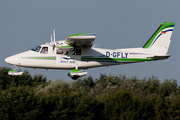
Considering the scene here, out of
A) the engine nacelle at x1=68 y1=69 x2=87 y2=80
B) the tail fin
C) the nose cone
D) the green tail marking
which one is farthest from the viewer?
the green tail marking

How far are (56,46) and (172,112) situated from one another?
53.3 ft

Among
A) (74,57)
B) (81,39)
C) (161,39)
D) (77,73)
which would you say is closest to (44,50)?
(74,57)

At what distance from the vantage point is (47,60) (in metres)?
24.2

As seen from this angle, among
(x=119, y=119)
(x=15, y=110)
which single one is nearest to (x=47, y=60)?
(x=15, y=110)

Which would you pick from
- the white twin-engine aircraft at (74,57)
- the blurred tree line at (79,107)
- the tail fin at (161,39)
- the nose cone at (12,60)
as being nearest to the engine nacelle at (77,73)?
the white twin-engine aircraft at (74,57)

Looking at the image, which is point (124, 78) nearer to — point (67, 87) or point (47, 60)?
point (67, 87)

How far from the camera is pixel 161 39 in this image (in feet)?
86.0

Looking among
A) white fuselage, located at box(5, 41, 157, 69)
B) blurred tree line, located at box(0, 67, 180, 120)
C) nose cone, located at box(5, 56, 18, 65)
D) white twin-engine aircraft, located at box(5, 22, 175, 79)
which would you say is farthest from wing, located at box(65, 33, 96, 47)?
blurred tree line, located at box(0, 67, 180, 120)

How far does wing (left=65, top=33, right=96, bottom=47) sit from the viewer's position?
22.3 m

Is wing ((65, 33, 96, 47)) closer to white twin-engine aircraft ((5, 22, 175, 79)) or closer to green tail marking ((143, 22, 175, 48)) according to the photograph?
white twin-engine aircraft ((5, 22, 175, 79))

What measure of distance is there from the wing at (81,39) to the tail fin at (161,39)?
5.00 metres

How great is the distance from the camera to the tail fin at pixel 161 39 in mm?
26031

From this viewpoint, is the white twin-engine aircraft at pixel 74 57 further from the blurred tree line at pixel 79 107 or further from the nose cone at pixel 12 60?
the blurred tree line at pixel 79 107

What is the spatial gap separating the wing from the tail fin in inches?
197
